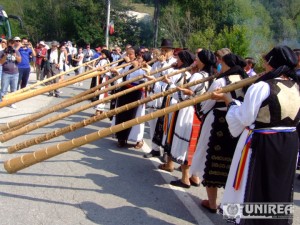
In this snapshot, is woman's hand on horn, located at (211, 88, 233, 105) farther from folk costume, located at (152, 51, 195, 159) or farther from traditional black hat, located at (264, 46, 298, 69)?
folk costume, located at (152, 51, 195, 159)

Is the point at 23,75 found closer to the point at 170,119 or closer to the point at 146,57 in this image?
the point at 146,57

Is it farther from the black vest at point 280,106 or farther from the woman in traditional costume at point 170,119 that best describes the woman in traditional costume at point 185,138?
the black vest at point 280,106

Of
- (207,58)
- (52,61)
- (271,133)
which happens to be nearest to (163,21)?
(52,61)

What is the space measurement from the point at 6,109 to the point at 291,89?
7838 millimetres

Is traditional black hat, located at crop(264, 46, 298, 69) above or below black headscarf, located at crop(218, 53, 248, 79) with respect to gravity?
above

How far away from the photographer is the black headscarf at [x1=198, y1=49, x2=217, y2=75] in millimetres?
4703

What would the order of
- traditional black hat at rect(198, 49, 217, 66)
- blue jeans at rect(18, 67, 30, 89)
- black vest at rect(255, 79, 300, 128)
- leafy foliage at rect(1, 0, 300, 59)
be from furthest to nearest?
leafy foliage at rect(1, 0, 300, 59), blue jeans at rect(18, 67, 30, 89), traditional black hat at rect(198, 49, 217, 66), black vest at rect(255, 79, 300, 128)

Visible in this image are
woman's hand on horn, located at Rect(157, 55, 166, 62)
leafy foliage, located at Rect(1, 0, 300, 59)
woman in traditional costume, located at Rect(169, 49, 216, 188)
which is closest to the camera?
woman in traditional costume, located at Rect(169, 49, 216, 188)

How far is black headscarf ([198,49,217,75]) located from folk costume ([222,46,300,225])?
1511 millimetres

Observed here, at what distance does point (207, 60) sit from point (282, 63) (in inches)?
65.7

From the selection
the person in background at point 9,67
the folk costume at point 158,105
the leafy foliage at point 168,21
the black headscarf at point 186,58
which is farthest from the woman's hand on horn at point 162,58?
the leafy foliage at point 168,21

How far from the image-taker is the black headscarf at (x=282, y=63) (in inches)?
121

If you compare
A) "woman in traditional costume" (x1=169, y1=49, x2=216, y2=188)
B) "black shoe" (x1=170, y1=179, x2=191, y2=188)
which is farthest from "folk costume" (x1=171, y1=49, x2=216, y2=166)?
"black shoe" (x1=170, y1=179, x2=191, y2=188)

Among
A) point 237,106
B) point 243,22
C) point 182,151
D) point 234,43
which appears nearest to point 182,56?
point 182,151
